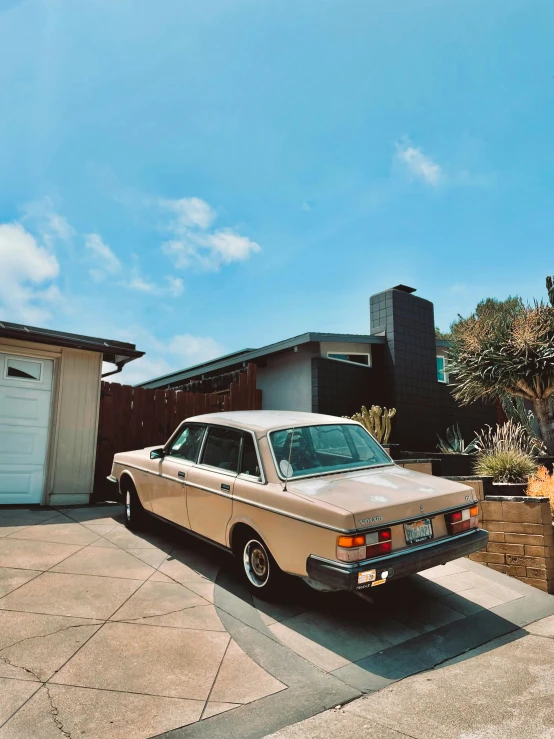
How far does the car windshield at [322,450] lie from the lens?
182 inches

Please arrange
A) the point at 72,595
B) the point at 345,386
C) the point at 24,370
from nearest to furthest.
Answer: the point at 72,595 → the point at 24,370 → the point at 345,386

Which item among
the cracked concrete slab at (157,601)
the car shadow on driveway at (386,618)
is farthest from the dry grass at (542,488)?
the cracked concrete slab at (157,601)

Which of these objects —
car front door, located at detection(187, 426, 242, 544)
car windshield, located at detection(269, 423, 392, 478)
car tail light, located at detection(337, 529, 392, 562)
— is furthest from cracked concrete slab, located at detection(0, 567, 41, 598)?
car tail light, located at detection(337, 529, 392, 562)

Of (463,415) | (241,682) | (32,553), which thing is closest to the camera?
(241,682)

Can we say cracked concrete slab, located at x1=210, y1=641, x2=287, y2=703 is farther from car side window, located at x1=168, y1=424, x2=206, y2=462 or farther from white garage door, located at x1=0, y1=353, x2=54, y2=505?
white garage door, located at x1=0, y1=353, x2=54, y2=505

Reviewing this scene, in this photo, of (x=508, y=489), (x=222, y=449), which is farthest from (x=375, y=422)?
(x=222, y=449)

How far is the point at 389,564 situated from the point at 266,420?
1.99 meters

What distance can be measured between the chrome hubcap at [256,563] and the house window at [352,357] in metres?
9.52

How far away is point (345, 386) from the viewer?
1359 centimetres

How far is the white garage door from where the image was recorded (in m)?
8.03

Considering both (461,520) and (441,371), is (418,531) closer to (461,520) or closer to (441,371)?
(461,520)

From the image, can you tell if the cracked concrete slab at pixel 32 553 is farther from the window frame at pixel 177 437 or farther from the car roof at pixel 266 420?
the car roof at pixel 266 420

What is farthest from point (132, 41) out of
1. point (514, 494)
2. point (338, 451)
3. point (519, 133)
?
point (514, 494)

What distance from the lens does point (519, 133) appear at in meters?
8.20
